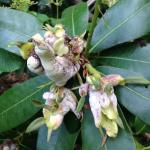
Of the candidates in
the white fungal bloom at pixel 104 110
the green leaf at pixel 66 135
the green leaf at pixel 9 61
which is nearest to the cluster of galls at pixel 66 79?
the white fungal bloom at pixel 104 110

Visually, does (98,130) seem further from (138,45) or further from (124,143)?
(138,45)

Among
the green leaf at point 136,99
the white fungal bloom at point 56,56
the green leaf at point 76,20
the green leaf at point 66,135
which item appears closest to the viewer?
the white fungal bloom at point 56,56

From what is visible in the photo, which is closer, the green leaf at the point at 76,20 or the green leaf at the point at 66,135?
the green leaf at the point at 66,135

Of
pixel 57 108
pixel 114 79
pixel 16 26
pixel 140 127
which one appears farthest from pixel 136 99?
pixel 16 26

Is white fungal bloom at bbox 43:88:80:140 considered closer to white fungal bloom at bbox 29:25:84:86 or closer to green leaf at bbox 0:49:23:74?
white fungal bloom at bbox 29:25:84:86

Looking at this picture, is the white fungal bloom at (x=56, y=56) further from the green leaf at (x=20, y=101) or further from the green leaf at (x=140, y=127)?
the green leaf at (x=140, y=127)

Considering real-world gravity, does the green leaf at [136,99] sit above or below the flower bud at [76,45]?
below

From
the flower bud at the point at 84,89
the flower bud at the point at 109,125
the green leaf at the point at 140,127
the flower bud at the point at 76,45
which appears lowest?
the green leaf at the point at 140,127
